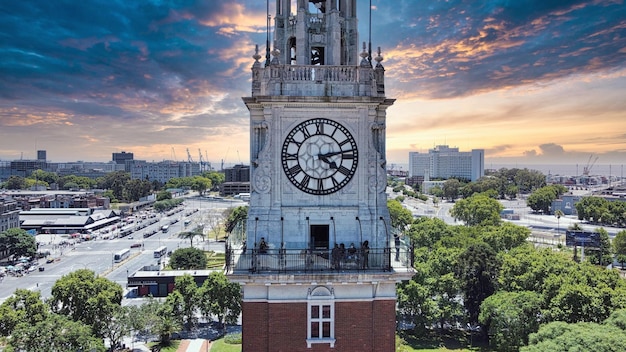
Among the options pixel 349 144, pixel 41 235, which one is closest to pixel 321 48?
pixel 349 144

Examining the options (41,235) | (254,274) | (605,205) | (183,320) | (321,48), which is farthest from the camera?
(605,205)

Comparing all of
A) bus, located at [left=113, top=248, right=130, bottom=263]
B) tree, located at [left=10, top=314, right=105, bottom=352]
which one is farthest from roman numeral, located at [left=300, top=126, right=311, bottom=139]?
bus, located at [left=113, top=248, right=130, bottom=263]

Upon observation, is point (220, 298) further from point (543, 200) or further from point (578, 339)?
point (543, 200)

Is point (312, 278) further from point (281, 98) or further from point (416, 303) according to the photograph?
point (416, 303)

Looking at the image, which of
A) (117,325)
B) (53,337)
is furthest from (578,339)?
(117,325)

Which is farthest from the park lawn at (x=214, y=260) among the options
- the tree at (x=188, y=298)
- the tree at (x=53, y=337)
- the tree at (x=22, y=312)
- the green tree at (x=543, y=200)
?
the green tree at (x=543, y=200)

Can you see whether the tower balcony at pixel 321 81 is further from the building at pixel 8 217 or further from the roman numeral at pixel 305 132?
the building at pixel 8 217
